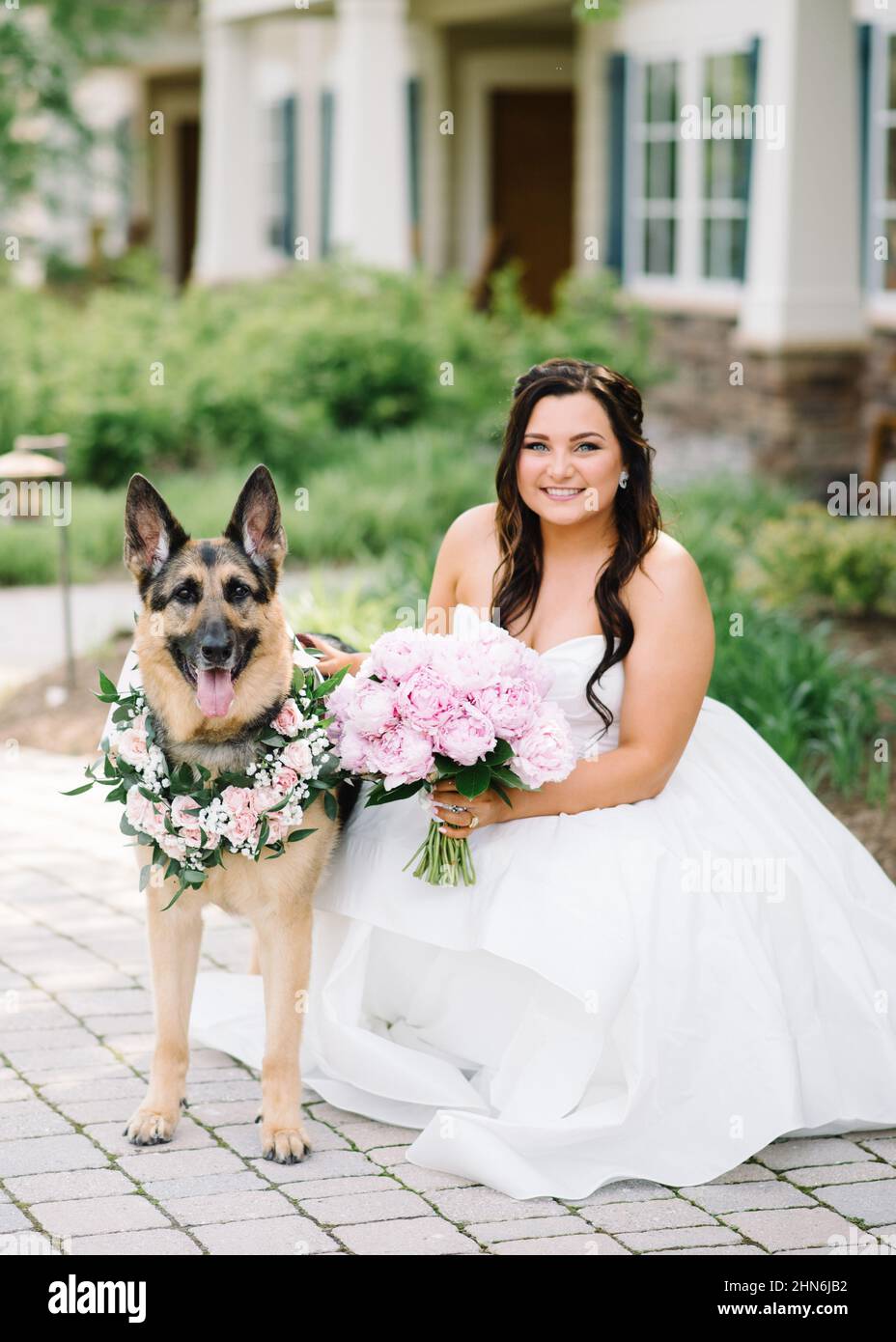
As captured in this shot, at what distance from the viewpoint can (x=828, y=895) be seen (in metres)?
4.11

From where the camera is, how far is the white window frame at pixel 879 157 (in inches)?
451

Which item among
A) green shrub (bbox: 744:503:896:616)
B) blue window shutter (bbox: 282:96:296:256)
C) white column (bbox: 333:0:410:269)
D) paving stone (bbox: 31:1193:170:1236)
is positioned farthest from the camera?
blue window shutter (bbox: 282:96:296:256)

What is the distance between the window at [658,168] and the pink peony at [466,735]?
11.5m

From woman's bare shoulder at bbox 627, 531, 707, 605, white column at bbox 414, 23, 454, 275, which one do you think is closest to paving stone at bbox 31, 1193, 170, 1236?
woman's bare shoulder at bbox 627, 531, 707, 605

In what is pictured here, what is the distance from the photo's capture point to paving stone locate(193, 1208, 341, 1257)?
341 centimetres

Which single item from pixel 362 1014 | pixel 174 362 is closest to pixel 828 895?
pixel 362 1014

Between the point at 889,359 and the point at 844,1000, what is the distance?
8455 millimetres

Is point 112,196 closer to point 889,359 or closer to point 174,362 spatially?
point 174,362

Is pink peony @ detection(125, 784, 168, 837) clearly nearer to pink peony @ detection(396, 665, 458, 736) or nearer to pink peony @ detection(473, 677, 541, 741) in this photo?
pink peony @ detection(396, 665, 458, 736)

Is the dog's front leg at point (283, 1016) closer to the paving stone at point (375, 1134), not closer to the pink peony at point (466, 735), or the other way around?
the paving stone at point (375, 1134)

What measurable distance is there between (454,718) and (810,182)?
9.13 metres

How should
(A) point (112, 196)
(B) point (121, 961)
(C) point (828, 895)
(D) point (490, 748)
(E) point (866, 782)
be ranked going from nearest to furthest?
(D) point (490, 748) < (C) point (828, 895) < (B) point (121, 961) < (E) point (866, 782) < (A) point (112, 196)

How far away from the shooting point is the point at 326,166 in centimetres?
2033

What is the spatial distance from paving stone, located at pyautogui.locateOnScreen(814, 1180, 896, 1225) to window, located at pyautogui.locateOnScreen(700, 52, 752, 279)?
10.5 m
